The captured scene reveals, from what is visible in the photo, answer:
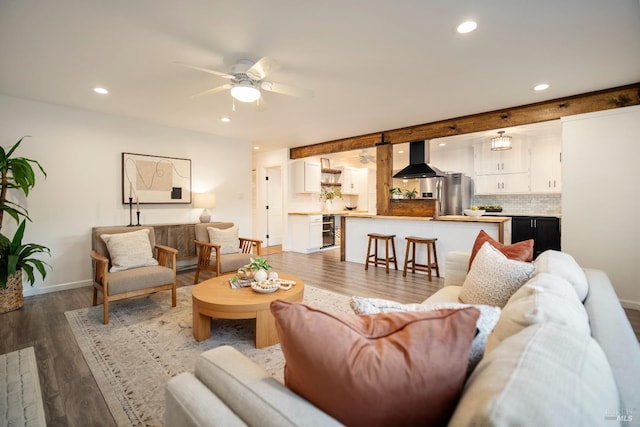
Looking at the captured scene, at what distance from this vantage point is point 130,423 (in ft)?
5.00

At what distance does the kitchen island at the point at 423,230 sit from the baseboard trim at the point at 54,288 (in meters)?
4.17

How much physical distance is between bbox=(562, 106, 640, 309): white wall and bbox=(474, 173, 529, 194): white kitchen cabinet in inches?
105

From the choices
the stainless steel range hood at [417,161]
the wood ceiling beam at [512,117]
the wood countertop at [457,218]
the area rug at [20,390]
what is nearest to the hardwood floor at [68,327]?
the area rug at [20,390]

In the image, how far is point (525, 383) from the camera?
0.53m

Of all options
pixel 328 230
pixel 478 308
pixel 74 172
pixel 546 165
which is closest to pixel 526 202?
pixel 546 165

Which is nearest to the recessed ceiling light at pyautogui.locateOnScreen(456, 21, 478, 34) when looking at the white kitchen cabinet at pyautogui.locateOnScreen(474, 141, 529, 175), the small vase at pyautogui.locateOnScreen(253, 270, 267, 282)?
the small vase at pyautogui.locateOnScreen(253, 270, 267, 282)

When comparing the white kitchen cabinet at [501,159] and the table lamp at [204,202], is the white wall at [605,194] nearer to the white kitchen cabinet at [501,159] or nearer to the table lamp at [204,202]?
the white kitchen cabinet at [501,159]

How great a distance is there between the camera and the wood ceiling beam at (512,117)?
327 centimetres

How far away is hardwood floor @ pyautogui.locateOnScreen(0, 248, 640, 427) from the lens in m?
1.65

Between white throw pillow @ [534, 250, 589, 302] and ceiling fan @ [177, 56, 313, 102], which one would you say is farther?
ceiling fan @ [177, 56, 313, 102]

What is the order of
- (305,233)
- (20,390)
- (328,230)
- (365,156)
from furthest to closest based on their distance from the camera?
(328,230)
(365,156)
(305,233)
(20,390)

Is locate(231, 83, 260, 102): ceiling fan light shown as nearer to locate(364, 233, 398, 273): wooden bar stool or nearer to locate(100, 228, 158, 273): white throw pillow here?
locate(100, 228, 158, 273): white throw pillow

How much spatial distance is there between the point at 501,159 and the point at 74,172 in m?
7.76

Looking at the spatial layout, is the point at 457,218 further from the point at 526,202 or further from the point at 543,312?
the point at 543,312
